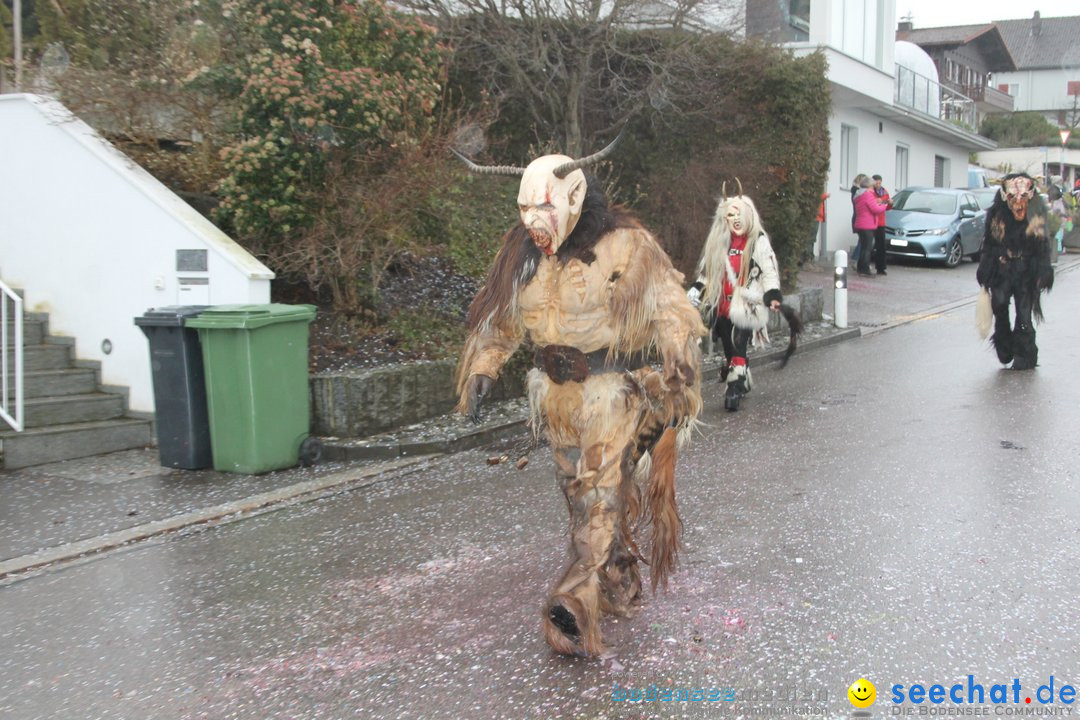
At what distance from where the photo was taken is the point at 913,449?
739 cm

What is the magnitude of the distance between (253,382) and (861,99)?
18588 millimetres

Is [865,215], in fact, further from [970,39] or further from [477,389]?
[970,39]

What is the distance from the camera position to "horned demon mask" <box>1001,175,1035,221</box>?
1041 centimetres

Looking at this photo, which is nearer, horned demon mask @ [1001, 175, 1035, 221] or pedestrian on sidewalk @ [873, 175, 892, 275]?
horned demon mask @ [1001, 175, 1035, 221]

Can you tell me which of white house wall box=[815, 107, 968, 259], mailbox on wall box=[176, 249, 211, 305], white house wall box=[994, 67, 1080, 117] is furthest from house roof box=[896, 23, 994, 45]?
mailbox on wall box=[176, 249, 211, 305]

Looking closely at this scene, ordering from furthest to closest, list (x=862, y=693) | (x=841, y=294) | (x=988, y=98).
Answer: (x=988, y=98), (x=841, y=294), (x=862, y=693)

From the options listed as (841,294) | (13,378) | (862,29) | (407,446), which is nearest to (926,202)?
(862,29)

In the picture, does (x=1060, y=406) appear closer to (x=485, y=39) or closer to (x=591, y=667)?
(x=591, y=667)

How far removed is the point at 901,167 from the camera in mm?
28312

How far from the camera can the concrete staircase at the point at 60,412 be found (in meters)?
7.90

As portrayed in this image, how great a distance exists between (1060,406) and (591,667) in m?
6.28

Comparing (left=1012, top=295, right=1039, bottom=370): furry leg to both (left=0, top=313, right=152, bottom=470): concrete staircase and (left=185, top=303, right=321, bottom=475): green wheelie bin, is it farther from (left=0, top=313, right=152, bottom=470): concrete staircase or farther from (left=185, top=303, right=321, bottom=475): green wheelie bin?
(left=0, top=313, right=152, bottom=470): concrete staircase

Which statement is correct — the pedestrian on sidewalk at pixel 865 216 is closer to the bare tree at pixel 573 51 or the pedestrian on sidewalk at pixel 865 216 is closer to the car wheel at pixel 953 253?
the car wheel at pixel 953 253

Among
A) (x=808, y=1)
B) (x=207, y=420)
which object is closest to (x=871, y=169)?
(x=808, y=1)
